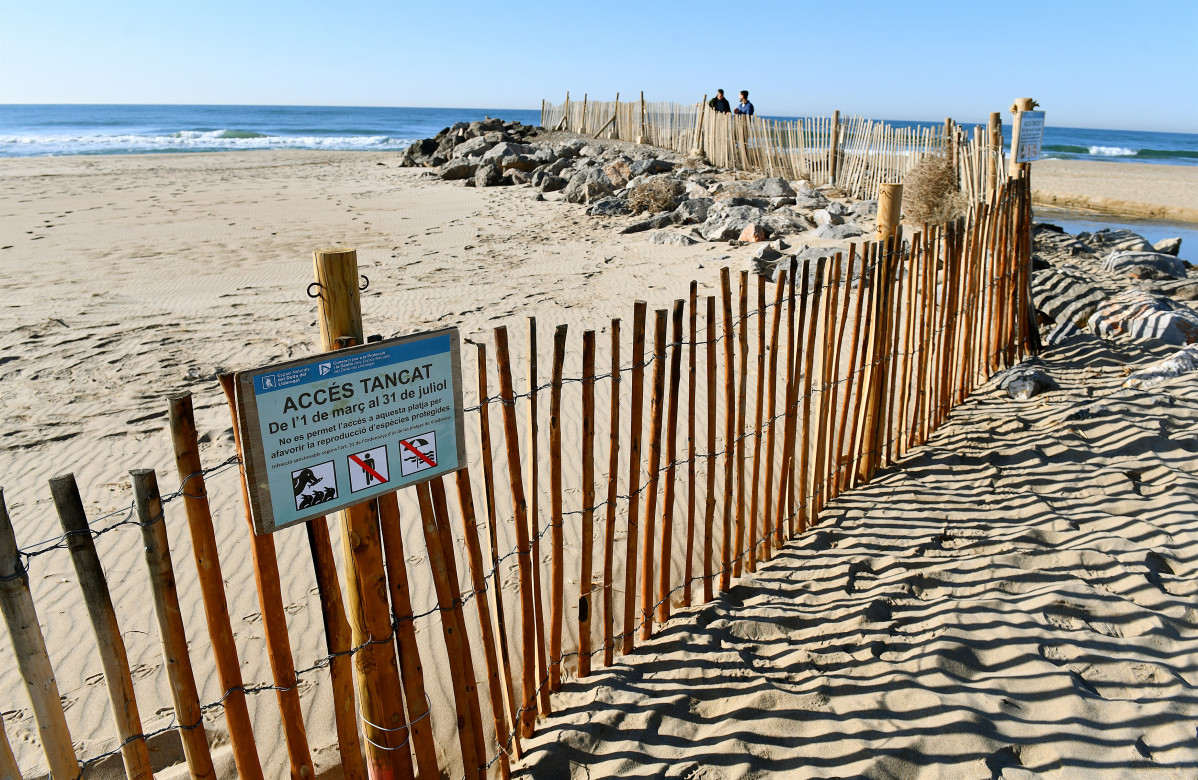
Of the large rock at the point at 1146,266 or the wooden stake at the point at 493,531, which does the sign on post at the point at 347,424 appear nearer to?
the wooden stake at the point at 493,531

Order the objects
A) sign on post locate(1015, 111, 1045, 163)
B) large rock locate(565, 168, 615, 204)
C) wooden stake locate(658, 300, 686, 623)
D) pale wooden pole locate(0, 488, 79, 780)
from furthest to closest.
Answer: large rock locate(565, 168, 615, 204), sign on post locate(1015, 111, 1045, 163), wooden stake locate(658, 300, 686, 623), pale wooden pole locate(0, 488, 79, 780)

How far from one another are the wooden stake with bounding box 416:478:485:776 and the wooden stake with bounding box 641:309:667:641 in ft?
2.68

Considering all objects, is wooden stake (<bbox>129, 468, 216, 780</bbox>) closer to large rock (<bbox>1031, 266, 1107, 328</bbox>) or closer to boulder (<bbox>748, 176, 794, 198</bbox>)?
large rock (<bbox>1031, 266, 1107, 328</bbox>)

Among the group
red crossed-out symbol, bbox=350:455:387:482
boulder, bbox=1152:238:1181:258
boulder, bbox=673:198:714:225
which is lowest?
boulder, bbox=1152:238:1181:258

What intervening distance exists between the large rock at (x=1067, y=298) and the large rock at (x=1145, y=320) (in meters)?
0.12

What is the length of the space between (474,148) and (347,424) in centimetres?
2259

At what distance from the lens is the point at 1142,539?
336 cm

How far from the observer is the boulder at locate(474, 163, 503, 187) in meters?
18.4

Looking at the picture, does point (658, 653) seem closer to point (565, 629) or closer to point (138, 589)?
point (565, 629)

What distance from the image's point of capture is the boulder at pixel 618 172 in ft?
49.9

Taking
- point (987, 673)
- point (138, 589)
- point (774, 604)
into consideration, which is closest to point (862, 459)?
point (774, 604)

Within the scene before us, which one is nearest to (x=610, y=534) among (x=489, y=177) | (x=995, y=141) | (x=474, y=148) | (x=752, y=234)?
(x=995, y=141)

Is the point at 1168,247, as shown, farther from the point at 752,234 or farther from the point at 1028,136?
the point at 1028,136

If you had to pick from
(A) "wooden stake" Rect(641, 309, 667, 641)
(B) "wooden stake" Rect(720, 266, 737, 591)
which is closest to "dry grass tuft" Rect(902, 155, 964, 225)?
(B) "wooden stake" Rect(720, 266, 737, 591)
